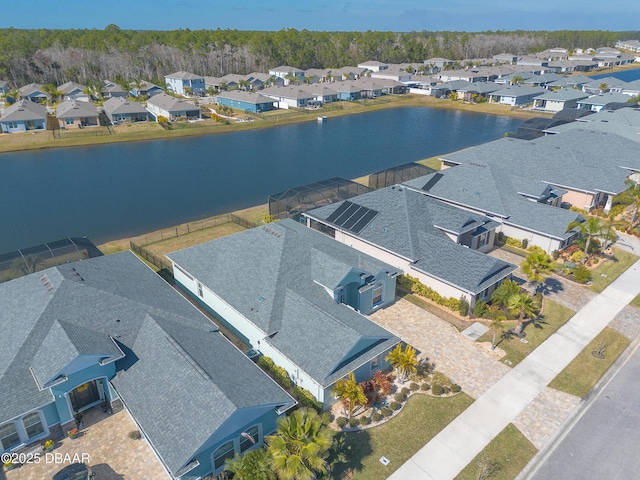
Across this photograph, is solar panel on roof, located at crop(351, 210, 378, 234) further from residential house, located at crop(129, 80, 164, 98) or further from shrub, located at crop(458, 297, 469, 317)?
residential house, located at crop(129, 80, 164, 98)

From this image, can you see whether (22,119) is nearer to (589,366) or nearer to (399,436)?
(399,436)

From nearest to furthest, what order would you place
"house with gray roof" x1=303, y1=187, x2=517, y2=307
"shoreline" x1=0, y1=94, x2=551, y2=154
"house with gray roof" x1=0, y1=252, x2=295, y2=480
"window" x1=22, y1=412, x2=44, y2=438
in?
"house with gray roof" x1=0, y1=252, x2=295, y2=480 → "window" x1=22, y1=412, x2=44, y2=438 → "house with gray roof" x1=303, y1=187, x2=517, y2=307 → "shoreline" x1=0, y1=94, x2=551, y2=154

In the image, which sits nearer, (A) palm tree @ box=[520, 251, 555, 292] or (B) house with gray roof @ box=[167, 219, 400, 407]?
(B) house with gray roof @ box=[167, 219, 400, 407]

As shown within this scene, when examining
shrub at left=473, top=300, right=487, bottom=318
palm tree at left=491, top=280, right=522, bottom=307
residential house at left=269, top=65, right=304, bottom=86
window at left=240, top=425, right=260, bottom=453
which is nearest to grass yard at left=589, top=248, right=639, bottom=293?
palm tree at left=491, top=280, right=522, bottom=307

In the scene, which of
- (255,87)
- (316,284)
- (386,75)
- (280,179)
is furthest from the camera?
(386,75)

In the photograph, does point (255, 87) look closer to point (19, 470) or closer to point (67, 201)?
point (67, 201)

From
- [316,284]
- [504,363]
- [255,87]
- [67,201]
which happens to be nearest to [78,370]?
[316,284]

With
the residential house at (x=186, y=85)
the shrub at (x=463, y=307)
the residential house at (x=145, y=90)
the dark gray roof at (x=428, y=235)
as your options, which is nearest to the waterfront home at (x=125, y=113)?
the residential house at (x=145, y=90)

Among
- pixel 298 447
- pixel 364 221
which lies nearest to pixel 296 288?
pixel 364 221
